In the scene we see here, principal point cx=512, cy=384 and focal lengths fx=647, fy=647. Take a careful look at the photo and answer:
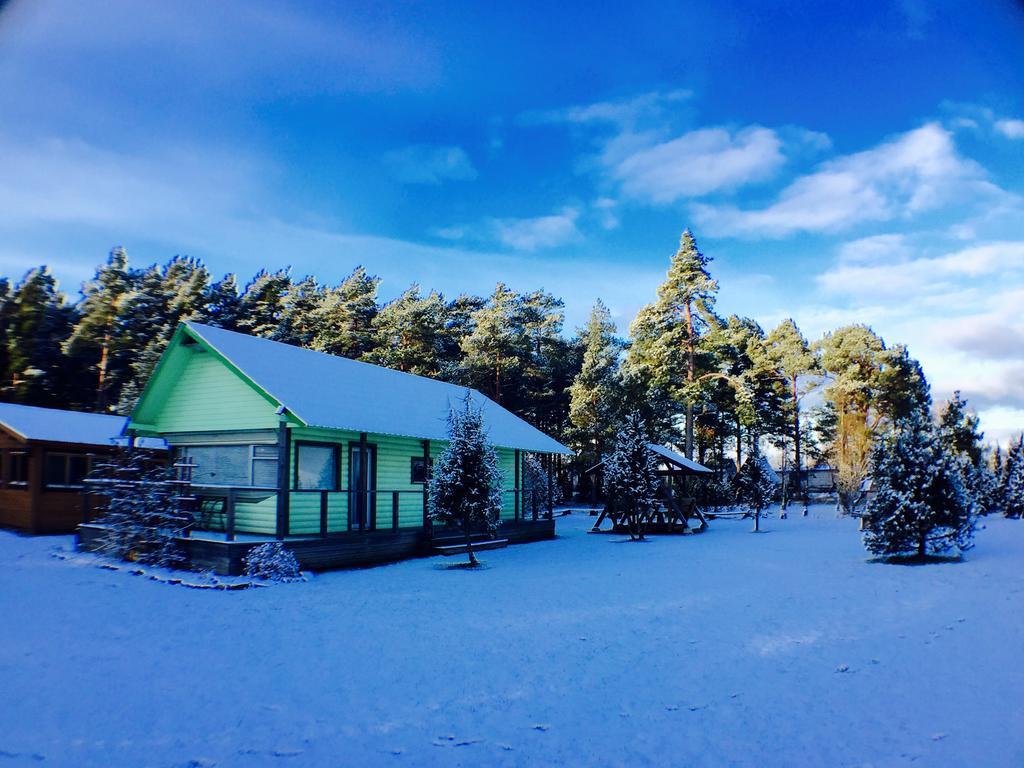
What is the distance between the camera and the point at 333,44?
946 cm

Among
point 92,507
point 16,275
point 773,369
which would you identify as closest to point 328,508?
point 92,507

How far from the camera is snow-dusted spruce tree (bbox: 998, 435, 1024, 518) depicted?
33938 millimetres

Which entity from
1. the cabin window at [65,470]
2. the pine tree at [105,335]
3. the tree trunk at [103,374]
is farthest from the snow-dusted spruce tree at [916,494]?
the tree trunk at [103,374]

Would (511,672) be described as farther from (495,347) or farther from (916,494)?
(495,347)

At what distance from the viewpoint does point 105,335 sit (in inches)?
1593

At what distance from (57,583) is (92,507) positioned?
7.37m

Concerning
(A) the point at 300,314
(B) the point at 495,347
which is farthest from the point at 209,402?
(A) the point at 300,314

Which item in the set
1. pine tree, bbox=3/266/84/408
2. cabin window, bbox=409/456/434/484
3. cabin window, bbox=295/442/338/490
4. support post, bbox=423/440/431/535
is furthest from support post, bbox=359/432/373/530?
pine tree, bbox=3/266/84/408

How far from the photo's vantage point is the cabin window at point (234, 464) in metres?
15.9

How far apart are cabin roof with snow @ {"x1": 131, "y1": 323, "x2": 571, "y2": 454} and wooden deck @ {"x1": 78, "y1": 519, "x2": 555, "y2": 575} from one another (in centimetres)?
255

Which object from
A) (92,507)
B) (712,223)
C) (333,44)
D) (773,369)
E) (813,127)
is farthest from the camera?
(773,369)

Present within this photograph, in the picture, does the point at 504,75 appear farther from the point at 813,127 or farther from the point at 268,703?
the point at 268,703

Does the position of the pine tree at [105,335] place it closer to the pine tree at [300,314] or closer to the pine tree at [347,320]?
the pine tree at [300,314]

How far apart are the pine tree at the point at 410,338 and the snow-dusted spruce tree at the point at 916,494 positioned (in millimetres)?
31258
